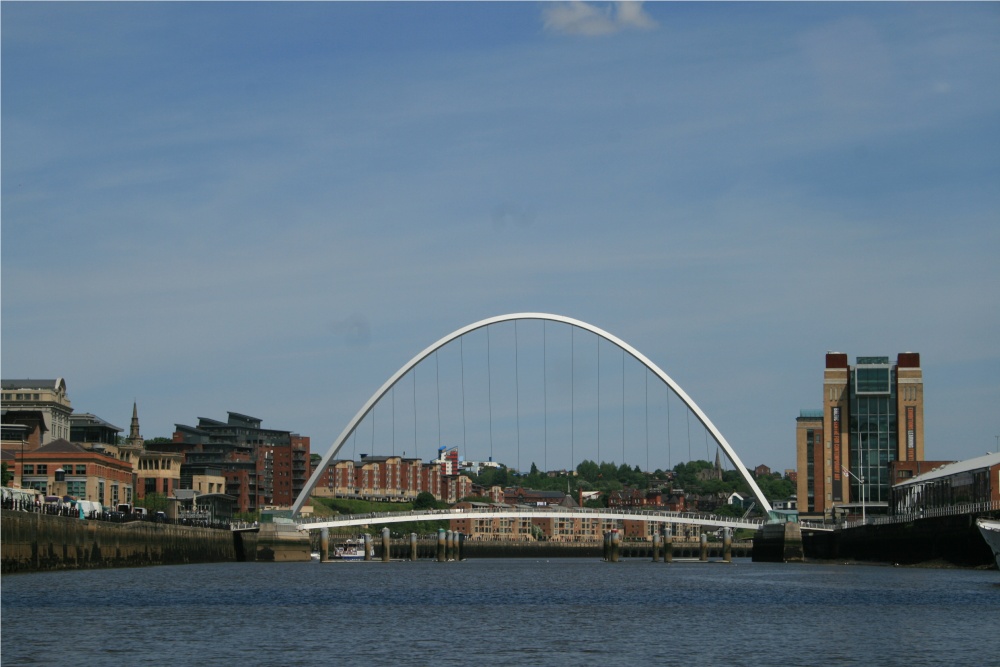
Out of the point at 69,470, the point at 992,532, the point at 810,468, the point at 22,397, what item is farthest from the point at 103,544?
the point at 810,468

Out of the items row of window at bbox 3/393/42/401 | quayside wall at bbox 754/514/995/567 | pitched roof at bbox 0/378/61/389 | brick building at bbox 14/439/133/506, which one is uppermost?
pitched roof at bbox 0/378/61/389

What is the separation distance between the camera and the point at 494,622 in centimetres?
5319

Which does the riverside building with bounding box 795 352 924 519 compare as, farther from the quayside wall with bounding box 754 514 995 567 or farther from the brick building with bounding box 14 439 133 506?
the brick building with bounding box 14 439 133 506

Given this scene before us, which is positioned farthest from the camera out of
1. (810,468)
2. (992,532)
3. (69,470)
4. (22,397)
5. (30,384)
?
(30,384)

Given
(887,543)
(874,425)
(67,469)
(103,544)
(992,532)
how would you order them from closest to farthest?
(992,532), (103,544), (887,543), (67,469), (874,425)

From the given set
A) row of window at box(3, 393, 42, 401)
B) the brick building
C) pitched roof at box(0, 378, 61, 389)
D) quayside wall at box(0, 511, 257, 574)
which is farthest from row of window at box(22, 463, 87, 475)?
pitched roof at box(0, 378, 61, 389)

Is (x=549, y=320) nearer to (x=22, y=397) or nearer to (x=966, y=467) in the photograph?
(x=966, y=467)

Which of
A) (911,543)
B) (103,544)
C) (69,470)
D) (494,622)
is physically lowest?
(911,543)

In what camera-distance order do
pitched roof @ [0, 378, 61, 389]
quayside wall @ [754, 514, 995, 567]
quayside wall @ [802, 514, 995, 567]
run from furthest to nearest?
pitched roof @ [0, 378, 61, 389], quayside wall @ [754, 514, 995, 567], quayside wall @ [802, 514, 995, 567]

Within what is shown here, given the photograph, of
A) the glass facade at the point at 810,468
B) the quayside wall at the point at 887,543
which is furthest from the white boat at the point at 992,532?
the glass facade at the point at 810,468

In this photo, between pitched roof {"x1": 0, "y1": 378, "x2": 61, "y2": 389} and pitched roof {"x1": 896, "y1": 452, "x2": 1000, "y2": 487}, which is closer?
pitched roof {"x1": 896, "y1": 452, "x2": 1000, "y2": 487}

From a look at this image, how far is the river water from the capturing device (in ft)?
135

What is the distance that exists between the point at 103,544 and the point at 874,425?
283 feet

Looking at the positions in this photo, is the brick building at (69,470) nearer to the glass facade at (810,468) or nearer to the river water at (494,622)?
the river water at (494,622)
